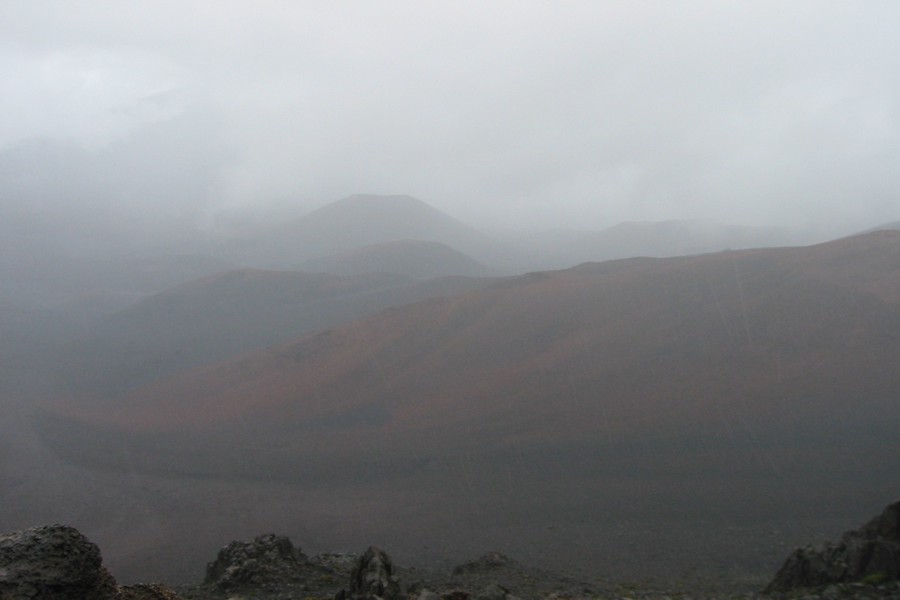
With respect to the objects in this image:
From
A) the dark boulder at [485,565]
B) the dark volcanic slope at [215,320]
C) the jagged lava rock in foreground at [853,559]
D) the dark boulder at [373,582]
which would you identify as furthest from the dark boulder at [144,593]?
the dark volcanic slope at [215,320]

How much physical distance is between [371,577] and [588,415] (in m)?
16.9

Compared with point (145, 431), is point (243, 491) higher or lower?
lower

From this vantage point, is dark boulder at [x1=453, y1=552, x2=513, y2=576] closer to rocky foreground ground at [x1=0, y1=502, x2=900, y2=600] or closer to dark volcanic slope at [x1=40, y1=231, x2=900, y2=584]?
rocky foreground ground at [x1=0, y1=502, x2=900, y2=600]

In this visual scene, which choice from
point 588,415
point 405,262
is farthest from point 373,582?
point 405,262

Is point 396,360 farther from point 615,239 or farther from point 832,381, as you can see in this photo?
point 615,239

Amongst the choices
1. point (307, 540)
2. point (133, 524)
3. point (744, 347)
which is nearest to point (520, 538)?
point (307, 540)

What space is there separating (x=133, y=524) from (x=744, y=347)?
23454mm

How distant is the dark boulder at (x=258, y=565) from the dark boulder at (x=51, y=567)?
5.64 m

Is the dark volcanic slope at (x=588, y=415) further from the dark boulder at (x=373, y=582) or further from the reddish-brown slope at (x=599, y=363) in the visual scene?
the dark boulder at (x=373, y=582)

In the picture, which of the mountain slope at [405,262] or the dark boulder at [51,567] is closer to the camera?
the dark boulder at [51,567]

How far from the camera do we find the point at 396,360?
32938 millimetres

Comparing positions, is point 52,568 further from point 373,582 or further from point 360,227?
point 360,227

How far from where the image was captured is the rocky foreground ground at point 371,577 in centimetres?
407

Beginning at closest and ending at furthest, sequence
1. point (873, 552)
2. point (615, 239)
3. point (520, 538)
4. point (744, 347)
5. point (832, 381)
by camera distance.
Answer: point (873, 552) < point (520, 538) < point (832, 381) < point (744, 347) < point (615, 239)
